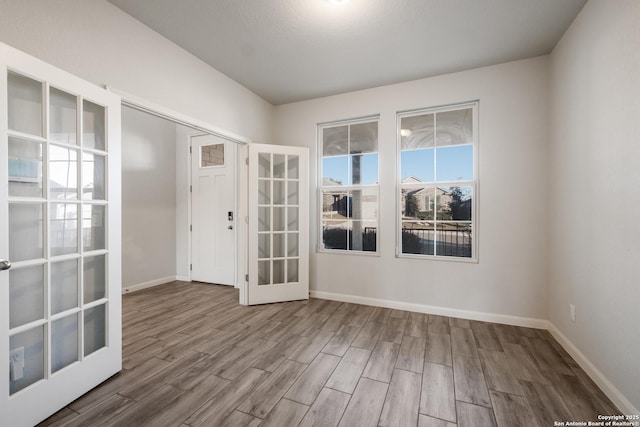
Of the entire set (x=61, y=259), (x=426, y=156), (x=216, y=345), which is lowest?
(x=216, y=345)

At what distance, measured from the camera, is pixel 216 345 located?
8.07ft

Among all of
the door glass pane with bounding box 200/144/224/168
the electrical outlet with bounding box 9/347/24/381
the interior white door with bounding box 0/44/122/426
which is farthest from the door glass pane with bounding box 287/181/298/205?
the electrical outlet with bounding box 9/347/24/381

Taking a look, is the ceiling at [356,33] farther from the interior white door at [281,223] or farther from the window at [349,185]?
the interior white door at [281,223]

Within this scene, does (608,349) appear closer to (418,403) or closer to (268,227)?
(418,403)

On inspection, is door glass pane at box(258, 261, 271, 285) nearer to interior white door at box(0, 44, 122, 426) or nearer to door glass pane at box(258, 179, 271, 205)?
door glass pane at box(258, 179, 271, 205)

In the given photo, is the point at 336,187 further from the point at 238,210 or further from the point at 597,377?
the point at 597,377

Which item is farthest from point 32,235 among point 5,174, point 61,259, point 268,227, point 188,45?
point 268,227

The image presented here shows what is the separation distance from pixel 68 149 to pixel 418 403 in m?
2.72

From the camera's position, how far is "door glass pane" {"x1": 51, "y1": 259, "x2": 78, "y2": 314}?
1650 millimetres

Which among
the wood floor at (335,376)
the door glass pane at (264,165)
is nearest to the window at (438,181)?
A: the wood floor at (335,376)

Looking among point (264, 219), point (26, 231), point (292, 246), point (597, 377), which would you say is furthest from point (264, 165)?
point (597, 377)

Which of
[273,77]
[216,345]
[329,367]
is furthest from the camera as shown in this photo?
[273,77]

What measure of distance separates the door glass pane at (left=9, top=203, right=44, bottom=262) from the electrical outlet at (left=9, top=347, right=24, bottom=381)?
1.63 feet

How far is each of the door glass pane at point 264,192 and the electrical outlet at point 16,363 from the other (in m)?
2.43
